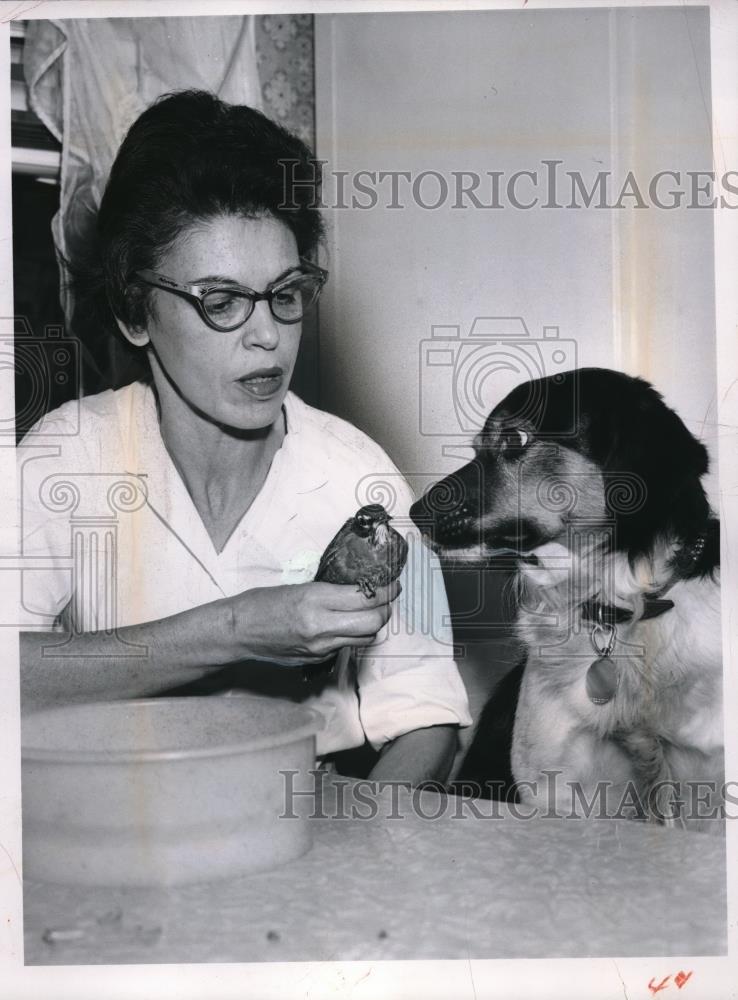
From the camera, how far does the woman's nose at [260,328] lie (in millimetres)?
1276

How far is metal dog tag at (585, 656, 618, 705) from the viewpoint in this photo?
1.31 meters

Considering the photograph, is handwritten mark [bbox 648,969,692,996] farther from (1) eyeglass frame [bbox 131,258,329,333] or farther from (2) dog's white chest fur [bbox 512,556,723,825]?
(1) eyeglass frame [bbox 131,258,329,333]

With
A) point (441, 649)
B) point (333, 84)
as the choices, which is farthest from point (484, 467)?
point (333, 84)

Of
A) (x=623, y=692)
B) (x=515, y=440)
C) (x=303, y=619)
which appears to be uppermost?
(x=515, y=440)

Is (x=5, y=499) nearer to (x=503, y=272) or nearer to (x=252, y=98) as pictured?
(x=252, y=98)

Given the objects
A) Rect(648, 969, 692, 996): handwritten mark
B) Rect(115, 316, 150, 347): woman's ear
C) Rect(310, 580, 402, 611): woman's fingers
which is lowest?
Rect(648, 969, 692, 996): handwritten mark

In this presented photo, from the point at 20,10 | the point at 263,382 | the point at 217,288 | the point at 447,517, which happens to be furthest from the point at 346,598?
the point at 20,10

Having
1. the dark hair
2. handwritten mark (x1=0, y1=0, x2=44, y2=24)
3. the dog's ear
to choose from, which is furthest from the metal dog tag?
handwritten mark (x1=0, y1=0, x2=44, y2=24)

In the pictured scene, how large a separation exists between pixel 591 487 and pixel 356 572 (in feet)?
1.08

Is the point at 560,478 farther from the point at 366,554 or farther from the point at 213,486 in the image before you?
the point at 213,486

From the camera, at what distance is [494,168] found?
131cm

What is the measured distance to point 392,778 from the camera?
131 cm

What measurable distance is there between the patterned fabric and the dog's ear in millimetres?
528

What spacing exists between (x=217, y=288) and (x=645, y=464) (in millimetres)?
604
